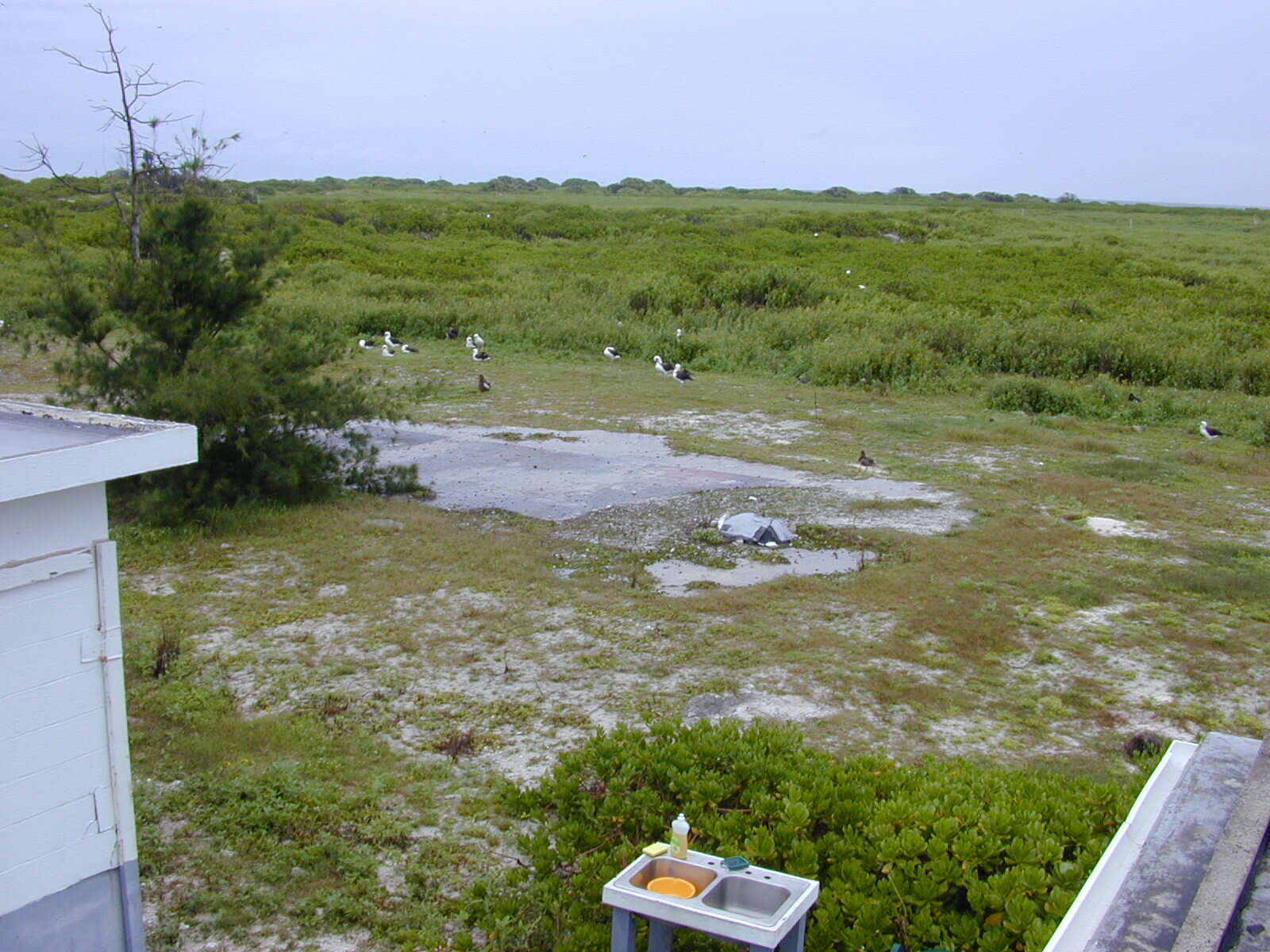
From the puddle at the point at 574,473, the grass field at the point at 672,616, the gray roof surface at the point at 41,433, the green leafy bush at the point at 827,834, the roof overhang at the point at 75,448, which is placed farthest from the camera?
the puddle at the point at 574,473

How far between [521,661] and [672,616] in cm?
118

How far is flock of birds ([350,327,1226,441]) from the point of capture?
14.4m

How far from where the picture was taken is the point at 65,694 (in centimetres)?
334

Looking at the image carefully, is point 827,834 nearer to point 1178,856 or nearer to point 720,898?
point 720,898

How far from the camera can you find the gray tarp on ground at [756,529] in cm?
909

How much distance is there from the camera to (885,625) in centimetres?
738

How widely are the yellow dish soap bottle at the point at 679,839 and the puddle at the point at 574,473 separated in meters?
6.64

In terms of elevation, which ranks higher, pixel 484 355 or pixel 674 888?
pixel 484 355

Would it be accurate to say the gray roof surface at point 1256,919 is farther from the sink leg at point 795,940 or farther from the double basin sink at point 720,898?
the sink leg at point 795,940

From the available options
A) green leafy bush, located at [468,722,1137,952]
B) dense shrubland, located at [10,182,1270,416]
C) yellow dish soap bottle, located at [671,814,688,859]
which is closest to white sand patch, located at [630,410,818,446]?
dense shrubland, located at [10,182,1270,416]

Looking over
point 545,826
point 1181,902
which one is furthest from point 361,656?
point 1181,902

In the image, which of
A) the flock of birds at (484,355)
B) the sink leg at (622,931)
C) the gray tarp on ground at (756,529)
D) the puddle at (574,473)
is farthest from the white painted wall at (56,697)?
the flock of birds at (484,355)

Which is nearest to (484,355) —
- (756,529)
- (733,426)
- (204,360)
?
(733,426)

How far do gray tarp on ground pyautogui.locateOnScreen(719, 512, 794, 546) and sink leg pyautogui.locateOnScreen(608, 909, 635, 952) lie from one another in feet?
19.5
